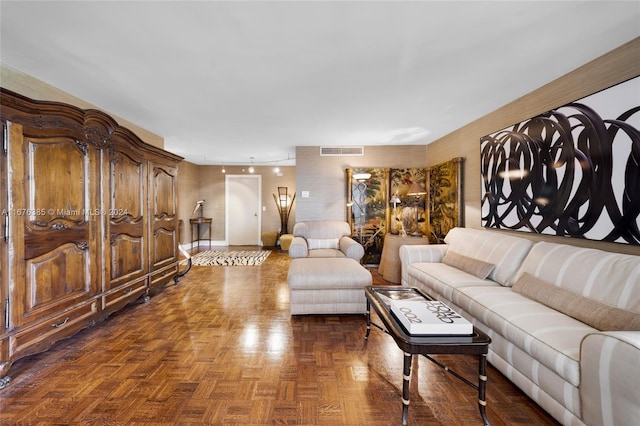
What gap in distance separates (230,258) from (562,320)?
542cm

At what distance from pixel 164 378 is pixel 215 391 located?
0.42m

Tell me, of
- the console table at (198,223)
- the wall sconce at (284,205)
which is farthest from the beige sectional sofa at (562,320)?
the console table at (198,223)

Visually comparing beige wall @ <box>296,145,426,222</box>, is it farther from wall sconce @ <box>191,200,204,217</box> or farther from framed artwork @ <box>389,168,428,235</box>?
wall sconce @ <box>191,200,204,217</box>

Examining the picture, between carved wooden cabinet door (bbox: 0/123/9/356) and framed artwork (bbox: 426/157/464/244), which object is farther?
framed artwork (bbox: 426/157/464/244)

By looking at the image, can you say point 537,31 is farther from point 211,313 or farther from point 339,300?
point 211,313

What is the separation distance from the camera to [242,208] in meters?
7.51

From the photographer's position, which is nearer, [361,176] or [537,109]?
[537,109]

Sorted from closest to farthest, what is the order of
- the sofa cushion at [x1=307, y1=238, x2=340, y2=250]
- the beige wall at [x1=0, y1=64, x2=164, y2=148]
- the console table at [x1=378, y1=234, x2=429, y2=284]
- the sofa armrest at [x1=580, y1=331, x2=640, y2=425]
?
the sofa armrest at [x1=580, y1=331, x2=640, y2=425] → the beige wall at [x1=0, y1=64, x2=164, y2=148] → the console table at [x1=378, y1=234, x2=429, y2=284] → the sofa cushion at [x1=307, y1=238, x2=340, y2=250]

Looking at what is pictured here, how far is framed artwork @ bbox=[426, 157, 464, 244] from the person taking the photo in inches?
146

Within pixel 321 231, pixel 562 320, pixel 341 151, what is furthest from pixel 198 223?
pixel 562 320

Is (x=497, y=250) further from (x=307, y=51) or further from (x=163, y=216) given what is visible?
(x=163, y=216)

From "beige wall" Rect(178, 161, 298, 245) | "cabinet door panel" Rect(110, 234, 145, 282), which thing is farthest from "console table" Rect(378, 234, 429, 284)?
"beige wall" Rect(178, 161, 298, 245)

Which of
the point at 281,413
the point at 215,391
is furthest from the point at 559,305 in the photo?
→ the point at 215,391

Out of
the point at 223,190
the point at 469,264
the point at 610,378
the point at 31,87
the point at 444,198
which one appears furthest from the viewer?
A: the point at 223,190
